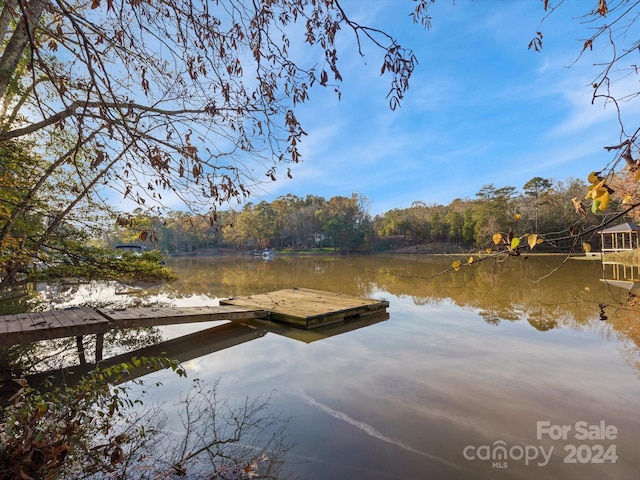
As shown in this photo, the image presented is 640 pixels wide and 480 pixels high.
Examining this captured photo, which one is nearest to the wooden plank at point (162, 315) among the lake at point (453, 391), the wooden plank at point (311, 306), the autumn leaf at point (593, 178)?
the lake at point (453, 391)

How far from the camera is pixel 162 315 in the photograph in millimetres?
4832

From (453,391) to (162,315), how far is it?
12.8ft

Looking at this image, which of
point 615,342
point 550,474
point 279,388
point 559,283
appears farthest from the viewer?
point 559,283

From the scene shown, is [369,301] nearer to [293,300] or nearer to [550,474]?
[293,300]

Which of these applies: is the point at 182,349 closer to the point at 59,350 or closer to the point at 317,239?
the point at 59,350

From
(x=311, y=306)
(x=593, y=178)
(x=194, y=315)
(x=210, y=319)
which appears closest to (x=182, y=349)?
(x=194, y=315)

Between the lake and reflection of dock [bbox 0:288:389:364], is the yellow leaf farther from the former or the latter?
reflection of dock [bbox 0:288:389:364]

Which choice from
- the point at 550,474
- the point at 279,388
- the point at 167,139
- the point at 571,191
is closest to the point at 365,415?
the point at 279,388

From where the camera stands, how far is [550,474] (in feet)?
7.41

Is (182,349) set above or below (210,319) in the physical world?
below

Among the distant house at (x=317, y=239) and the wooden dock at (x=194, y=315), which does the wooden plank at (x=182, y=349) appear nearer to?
the wooden dock at (x=194, y=315)

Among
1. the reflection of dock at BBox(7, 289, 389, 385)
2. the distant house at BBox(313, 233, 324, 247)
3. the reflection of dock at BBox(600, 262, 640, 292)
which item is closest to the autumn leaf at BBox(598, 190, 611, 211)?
the reflection of dock at BBox(7, 289, 389, 385)

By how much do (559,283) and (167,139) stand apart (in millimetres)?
12385

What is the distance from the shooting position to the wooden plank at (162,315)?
14.5ft
